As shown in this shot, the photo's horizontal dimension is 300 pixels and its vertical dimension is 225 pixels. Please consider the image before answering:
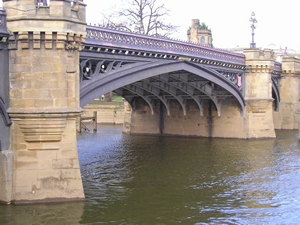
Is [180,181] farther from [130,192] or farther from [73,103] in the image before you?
[73,103]

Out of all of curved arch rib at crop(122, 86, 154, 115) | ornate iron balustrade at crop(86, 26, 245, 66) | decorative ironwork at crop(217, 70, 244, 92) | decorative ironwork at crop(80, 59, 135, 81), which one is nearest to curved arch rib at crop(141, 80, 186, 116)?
curved arch rib at crop(122, 86, 154, 115)

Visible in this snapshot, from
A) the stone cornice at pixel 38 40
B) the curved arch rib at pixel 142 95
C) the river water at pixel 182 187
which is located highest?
the stone cornice at pixel 38 40

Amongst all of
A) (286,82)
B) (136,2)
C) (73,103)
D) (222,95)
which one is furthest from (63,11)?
(286,82)

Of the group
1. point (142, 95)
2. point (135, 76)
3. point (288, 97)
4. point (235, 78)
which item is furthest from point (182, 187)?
point (288, 97)

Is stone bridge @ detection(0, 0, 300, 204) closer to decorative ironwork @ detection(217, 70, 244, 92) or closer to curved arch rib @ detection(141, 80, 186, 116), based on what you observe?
decorative ironwork @ detection(217, 70, 244, 92)

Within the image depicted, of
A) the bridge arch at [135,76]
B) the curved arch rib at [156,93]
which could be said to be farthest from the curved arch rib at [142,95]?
the bridge arch at [135,76]

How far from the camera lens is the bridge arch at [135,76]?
20516 mm

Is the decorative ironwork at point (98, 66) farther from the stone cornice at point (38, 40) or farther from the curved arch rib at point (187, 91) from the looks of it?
the curved arch rib at point (187, 91)

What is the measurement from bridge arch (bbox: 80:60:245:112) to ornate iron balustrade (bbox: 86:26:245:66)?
0.65 meters

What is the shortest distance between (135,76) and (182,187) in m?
5.97

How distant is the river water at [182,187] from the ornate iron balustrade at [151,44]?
5774 mm

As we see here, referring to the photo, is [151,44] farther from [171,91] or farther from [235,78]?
[235,78]

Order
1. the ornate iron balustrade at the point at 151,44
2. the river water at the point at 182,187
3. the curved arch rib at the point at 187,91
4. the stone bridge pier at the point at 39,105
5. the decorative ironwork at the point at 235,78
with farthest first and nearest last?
1. the decorative ironwork at the point at 235,78
2. the curved arch rib at the point at 187,91
3. the ornate iron balustrade at the point at 151,44
4. the stone bridge pier at the point at 39,105
5. the river water at the point at 182,187

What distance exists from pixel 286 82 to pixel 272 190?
2827 centimetres
